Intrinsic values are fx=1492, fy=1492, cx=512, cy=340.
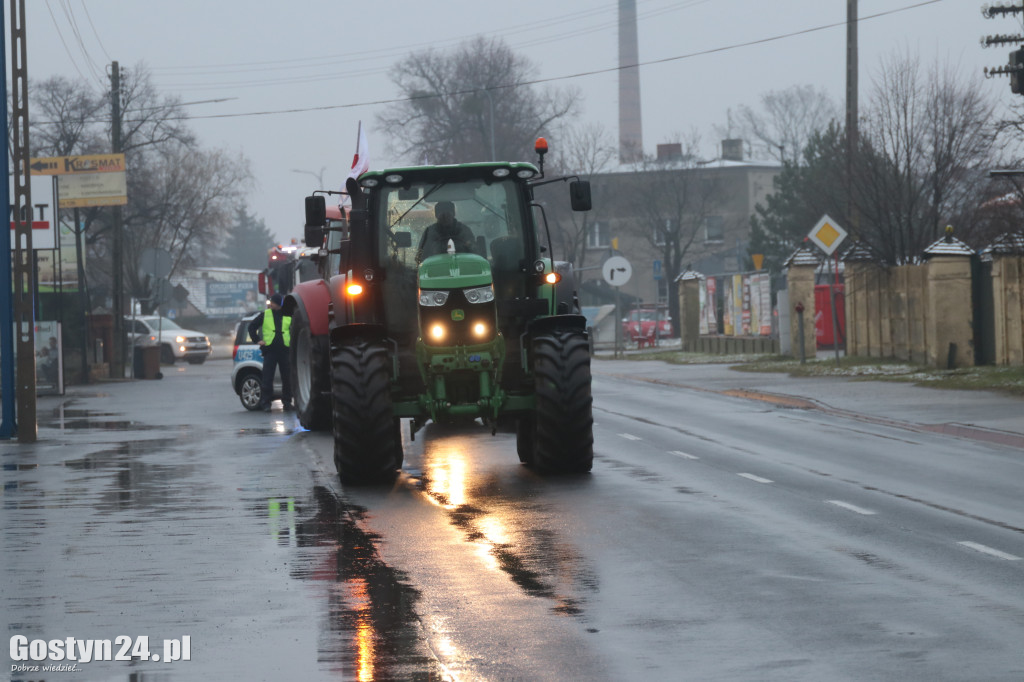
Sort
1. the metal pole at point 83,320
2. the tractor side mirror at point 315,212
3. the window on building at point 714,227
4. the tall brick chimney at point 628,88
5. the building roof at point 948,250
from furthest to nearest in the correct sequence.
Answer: the tall brick chimney at point 628,88 → the window on building at point 714,227 → the metal pole at point 83,320 → the building roof at point 948,250 → the tractor side mirror at point 315,212

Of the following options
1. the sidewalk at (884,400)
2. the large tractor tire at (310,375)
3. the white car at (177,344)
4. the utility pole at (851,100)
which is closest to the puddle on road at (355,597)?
the large tractor tire at (310,375)

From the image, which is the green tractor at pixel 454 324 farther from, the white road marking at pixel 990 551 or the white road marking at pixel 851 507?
the white road marking at pixel 990 551

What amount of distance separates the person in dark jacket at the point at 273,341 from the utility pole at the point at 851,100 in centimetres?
1334

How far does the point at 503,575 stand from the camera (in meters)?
8.33

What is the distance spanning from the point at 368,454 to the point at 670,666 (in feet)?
22.9

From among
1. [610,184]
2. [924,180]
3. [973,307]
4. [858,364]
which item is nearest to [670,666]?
[973,307]

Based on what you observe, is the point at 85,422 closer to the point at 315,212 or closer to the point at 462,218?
the point at 315,212

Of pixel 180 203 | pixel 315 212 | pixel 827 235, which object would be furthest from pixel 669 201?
pixel 315 212

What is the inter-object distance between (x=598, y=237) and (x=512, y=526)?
264 ft

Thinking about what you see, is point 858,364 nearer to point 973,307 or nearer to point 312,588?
point 973,307

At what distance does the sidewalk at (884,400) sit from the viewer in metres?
17.3

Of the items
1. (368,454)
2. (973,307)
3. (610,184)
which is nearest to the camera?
(368,454)

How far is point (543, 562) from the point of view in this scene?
28.6 ft

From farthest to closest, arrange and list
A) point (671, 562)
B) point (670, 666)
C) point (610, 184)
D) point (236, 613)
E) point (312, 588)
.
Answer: point (610, 184) → point (671, 562) → point (312, 588) → point (236, 613) → point (670, 666)
